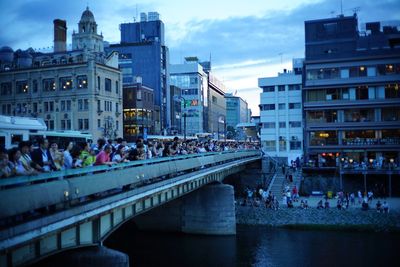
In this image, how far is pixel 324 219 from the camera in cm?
4609

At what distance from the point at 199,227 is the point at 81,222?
95.0ft

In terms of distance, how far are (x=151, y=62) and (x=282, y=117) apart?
138 ft

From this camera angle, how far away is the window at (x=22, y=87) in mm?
79000

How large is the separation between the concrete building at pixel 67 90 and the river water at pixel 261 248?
1358 inches

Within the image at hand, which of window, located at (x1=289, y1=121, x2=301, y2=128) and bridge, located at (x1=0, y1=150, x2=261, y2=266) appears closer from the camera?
bridge, located at (x1=0, y1=150, x2=261, y2=266)

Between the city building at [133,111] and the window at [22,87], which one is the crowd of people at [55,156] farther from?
the city building at [133,111]

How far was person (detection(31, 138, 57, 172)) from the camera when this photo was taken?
1398cm

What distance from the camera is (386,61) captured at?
65.8 metres

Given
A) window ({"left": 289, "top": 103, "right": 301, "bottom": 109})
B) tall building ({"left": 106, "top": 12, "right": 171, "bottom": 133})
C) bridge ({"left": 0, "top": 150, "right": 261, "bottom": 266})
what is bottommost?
bridge ({"left": 0, "top": 150, "right": 261, "bottom": 266})

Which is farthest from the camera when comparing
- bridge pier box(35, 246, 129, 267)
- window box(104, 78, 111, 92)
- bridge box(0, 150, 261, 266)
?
window box(104, 78, 111, 92)

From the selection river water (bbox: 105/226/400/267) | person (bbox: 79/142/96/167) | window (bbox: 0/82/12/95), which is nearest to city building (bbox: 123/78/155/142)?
window (bbox: 0/82/12/95)

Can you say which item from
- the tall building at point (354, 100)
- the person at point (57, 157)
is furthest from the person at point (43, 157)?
the tall building at point (354, 100)

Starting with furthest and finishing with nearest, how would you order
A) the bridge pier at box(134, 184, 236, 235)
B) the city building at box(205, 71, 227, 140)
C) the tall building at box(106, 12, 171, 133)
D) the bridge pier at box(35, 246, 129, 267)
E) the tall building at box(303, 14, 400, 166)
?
the city building at box(205, 71, 227, 140), the tall building at box(106, 12, 171, 133), the tall building at box(303, 14, 400, 166), the bridge pier at box(134, 184, 236, 235), the bridge pier at box(35, 246, 129, 267)

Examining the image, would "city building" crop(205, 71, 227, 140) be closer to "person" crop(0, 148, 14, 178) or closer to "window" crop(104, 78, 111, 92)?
"window" crop(104, 78, 111, 92)
